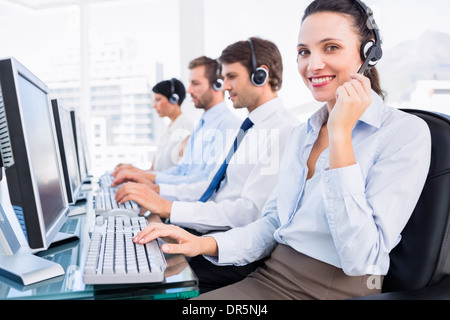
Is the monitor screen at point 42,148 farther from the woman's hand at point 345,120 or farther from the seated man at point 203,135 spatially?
the seated man at point 203,135

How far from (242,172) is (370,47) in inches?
29.3

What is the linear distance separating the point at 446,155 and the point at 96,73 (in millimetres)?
4459

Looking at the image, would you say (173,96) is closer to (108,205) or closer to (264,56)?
(264,56)

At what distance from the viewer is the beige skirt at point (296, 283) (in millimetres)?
844

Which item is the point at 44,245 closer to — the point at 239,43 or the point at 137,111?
the point at 239,43

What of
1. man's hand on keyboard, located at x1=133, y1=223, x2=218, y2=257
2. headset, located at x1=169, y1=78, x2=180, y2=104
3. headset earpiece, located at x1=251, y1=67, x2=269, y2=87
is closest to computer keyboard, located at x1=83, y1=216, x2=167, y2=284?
man's hand on keyboard, located at x1=133, y1=223, x2=218, y2=257

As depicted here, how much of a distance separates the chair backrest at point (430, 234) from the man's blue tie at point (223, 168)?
874 millimetres

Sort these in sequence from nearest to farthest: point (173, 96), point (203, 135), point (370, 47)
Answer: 1. point (370, 47)
2. point (203, 135)
3. point (173, 96)

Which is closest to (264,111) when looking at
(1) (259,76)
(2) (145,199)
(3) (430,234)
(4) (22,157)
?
(1) (259,76)

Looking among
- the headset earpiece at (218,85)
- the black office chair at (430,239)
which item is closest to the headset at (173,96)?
the headset earpiece at (218,85)

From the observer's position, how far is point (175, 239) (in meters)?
0.94

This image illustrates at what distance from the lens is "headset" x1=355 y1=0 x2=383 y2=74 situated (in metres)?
0.92

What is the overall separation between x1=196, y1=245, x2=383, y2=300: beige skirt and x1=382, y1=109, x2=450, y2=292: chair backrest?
63 mm

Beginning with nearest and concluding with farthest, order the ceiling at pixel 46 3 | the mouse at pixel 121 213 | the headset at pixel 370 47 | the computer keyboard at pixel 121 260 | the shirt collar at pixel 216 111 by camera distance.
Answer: the computer keyboard at pixel 121 260 → the headset at pixel 370 47 → the mouse at pixel 121 213 → the shirt collar at pixel 216 111 → the ceiling at pixel 46 3
